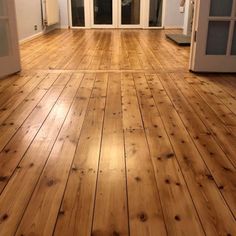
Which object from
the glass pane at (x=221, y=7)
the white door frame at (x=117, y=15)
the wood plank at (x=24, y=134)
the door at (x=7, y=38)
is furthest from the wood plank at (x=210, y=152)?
the white door frame at (x=117, y=15)

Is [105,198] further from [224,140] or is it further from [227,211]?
[224,140]

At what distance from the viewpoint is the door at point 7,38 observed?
10.3ft

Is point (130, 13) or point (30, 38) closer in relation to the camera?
point (30, 38)

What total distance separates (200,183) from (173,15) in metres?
7.75

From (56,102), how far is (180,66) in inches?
75.8

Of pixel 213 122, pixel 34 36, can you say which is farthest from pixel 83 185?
pixel 34 36

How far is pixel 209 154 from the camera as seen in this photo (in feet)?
5.57

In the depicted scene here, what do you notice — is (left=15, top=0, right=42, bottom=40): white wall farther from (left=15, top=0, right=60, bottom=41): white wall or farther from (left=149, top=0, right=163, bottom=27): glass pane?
Answer: (left=149, top=0, right=163, bottom=27): glass pane

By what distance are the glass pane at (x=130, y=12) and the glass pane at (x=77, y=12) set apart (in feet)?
3.62

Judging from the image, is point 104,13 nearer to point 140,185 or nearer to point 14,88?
point 14,88

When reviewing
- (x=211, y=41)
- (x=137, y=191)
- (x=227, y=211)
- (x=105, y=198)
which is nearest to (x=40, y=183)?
(x=105, y=198)

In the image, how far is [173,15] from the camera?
27.7 feet

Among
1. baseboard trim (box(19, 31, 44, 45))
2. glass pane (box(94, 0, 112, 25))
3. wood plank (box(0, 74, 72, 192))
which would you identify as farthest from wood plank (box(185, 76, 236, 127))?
glass pane (box(94, 0, 112, 25))

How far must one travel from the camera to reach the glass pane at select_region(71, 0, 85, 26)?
831cm
